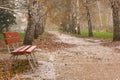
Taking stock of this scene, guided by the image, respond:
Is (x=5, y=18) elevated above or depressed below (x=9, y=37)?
below

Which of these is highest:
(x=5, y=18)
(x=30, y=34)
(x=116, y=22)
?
(x=30, y=34)

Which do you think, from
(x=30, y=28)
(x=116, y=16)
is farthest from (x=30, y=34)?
(x=116, y=16)

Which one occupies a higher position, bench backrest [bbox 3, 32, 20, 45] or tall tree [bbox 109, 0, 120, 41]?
bench backrest [bbox 3, 32, 20, 45]

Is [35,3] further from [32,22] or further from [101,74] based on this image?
[101,74]

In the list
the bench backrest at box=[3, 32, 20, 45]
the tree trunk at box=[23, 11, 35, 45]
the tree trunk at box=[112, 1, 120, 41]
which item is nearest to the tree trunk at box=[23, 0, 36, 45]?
the tree trunk at box=[23, 11, 35, 45]

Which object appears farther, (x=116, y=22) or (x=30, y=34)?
(x=116, y=22)

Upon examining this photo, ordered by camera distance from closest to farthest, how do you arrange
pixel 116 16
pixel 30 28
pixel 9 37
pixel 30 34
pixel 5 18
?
pixel 9 37 < pixel 30 34 < pixel 30 28 < pixel 116 16 < pixel 5 18

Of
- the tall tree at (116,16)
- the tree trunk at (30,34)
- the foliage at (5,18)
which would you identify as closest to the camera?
the tree trunk at (30,34)

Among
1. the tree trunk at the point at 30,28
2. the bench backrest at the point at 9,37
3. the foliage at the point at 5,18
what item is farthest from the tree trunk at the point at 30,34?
the foliage at the point at 5,18

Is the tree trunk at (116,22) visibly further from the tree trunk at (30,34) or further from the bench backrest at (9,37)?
the bench backrest at (9,37)

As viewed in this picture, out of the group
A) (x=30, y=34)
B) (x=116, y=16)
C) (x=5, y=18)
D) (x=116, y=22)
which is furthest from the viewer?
(x=5, y=18)

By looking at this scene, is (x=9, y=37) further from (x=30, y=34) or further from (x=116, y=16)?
(x=116, y=16)

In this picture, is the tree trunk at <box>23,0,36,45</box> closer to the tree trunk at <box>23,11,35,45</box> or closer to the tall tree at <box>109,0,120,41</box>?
the tree trunk at <box>23,11,35,45</box>

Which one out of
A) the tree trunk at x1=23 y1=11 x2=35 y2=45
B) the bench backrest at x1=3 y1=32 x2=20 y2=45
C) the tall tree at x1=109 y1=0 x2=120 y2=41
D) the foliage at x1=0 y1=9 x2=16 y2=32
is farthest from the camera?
the foliage at x1=0 y1=9 x2=16 y2=32
